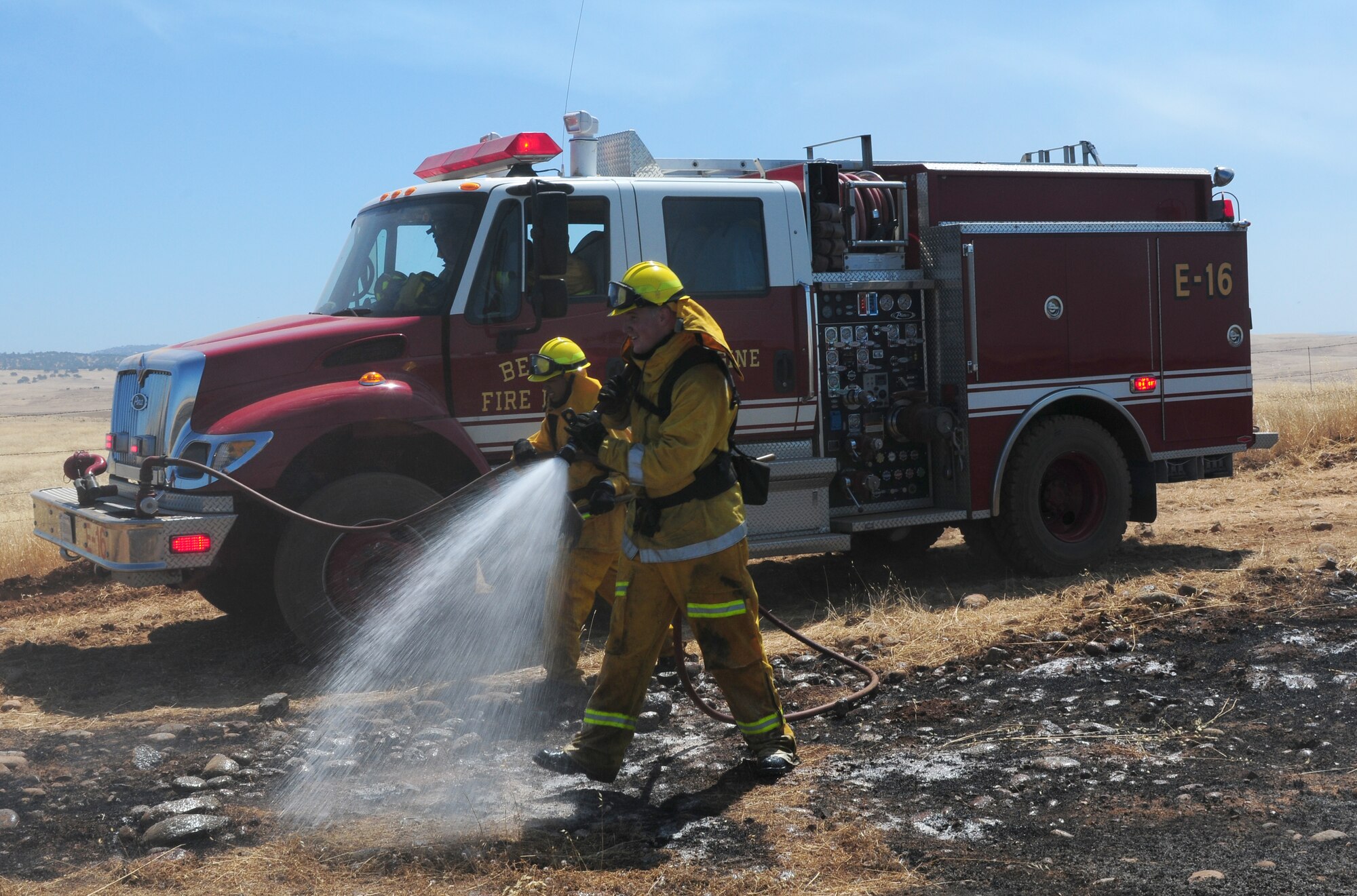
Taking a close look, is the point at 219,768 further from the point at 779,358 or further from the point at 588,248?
the point at 779,358

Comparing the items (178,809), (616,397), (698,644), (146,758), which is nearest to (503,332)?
(616,397)

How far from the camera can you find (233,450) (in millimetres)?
6621

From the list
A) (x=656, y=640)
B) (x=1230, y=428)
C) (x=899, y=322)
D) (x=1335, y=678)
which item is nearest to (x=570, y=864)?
(x=656, y=640)

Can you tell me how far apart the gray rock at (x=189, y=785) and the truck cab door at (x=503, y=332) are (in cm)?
277

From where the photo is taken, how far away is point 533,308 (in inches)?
288

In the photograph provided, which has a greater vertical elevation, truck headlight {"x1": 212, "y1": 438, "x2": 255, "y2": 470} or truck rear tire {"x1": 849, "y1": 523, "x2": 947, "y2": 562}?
truck headlight {"x1": 212, "y1": 438, "x2": 255, "y2": 470}

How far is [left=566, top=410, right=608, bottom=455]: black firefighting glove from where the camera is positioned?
4828mm

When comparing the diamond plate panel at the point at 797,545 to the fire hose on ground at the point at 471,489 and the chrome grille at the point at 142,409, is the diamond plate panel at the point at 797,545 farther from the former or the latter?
the chrome grille at the point at 142,409

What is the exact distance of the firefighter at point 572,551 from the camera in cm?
646

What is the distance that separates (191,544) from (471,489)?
1579mm

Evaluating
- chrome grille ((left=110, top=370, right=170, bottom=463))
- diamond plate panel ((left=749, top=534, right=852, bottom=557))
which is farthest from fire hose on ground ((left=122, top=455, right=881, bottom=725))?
diamond plate panel ((left=749, top=534, right=852, bottom=557))

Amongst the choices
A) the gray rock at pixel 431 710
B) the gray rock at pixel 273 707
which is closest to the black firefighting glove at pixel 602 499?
the gray rock at pixel 431 710

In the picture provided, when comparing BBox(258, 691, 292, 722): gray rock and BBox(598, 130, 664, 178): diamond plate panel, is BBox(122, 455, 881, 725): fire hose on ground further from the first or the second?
BBox(598, 130, 664, 178): diamond plate panel

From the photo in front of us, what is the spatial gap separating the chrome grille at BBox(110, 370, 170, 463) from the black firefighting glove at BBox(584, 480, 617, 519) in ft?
10.6
